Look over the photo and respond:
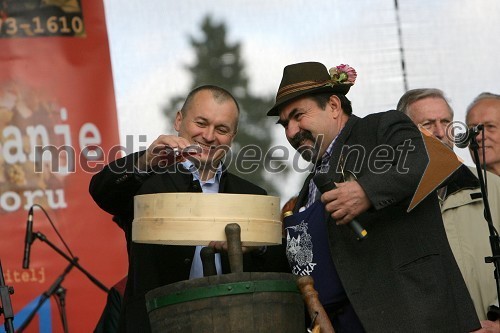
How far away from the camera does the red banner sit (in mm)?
5668

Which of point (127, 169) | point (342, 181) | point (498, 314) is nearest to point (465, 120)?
point (498, 314)

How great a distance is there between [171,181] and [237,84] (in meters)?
1.84

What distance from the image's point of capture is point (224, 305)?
11.1ft

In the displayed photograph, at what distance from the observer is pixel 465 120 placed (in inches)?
232

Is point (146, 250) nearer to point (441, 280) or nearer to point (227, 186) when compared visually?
point (227, 186)

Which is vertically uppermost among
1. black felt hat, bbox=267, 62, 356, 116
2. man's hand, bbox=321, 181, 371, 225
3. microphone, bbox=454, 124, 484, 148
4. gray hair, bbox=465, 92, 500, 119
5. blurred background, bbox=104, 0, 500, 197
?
blurred background, bbox=104, 0, 500, 197

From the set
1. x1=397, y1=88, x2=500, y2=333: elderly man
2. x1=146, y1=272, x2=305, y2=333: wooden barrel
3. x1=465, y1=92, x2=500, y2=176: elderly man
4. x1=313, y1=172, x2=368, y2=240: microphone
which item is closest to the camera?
x1=146, y1=272, x2=305, y2=333: wooden barrel

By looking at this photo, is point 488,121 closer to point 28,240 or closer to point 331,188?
point 331,188

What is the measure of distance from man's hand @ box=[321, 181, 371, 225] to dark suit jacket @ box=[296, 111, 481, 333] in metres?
0.04

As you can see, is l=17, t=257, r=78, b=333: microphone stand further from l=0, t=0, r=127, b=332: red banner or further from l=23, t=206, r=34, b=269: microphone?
l=23, t=206, r=34, b=269: microphone

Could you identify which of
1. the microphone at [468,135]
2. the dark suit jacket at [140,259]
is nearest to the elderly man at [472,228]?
the microphone at [468,135]

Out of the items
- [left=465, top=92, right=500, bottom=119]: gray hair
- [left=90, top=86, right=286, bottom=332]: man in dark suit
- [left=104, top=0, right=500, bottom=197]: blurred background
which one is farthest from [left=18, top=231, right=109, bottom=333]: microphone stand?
[left=465, top=92, right=500, bottom=119]: gray hair

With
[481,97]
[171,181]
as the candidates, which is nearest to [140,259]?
[171,181]

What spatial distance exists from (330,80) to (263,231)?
101cm
